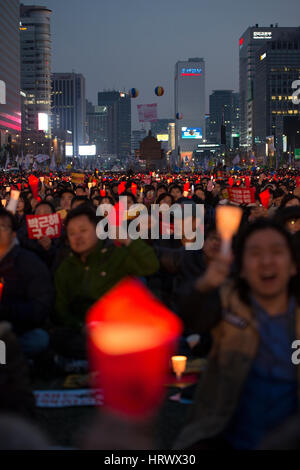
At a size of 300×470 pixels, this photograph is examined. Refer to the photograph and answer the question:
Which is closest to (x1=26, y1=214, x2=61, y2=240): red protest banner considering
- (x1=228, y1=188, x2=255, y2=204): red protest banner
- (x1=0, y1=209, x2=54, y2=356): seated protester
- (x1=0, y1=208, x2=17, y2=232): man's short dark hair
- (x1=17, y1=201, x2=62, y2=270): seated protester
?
(x1=17, y1=201, x2=62, y2=270): seated protester

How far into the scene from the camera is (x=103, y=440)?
7.47ft

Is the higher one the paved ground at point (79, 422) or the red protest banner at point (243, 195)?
the red protest banner at point (243, 195)

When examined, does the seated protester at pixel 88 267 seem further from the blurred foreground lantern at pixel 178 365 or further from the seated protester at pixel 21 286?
the blurred foreground lantern at pixel 178 365

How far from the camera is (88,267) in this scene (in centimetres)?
595

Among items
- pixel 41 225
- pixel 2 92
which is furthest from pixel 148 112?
pixel 2 92

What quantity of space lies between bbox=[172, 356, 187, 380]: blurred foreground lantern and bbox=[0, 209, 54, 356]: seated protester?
123 centimetres

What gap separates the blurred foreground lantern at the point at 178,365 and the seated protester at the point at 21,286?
123 cm

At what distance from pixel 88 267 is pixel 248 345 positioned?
2858mm

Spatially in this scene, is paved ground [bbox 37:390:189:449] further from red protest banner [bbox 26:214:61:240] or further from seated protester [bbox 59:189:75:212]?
seated protester [bbox 59:189:75:212]

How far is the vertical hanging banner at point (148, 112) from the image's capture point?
2224 inches

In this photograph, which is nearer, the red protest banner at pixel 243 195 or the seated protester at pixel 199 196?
the red protest banner at pixel 243 195

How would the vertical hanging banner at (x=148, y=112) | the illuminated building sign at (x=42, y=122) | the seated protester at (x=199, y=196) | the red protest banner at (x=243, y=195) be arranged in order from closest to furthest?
the red protest banner at (x=243, y=195) → the seated protester at (x=199, y=196) → the vertical hanging banner at (x=148, y=112) → the illuminated building sign at (x=42, y=122)

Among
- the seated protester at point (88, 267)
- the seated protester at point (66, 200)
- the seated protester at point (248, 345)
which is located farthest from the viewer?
the seated protester at point (66, 200)

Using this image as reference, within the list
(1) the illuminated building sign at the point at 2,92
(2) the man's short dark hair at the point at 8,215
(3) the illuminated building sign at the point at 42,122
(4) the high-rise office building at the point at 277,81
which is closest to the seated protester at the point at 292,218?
(2) the man's short dark hair at the point at 8,215
